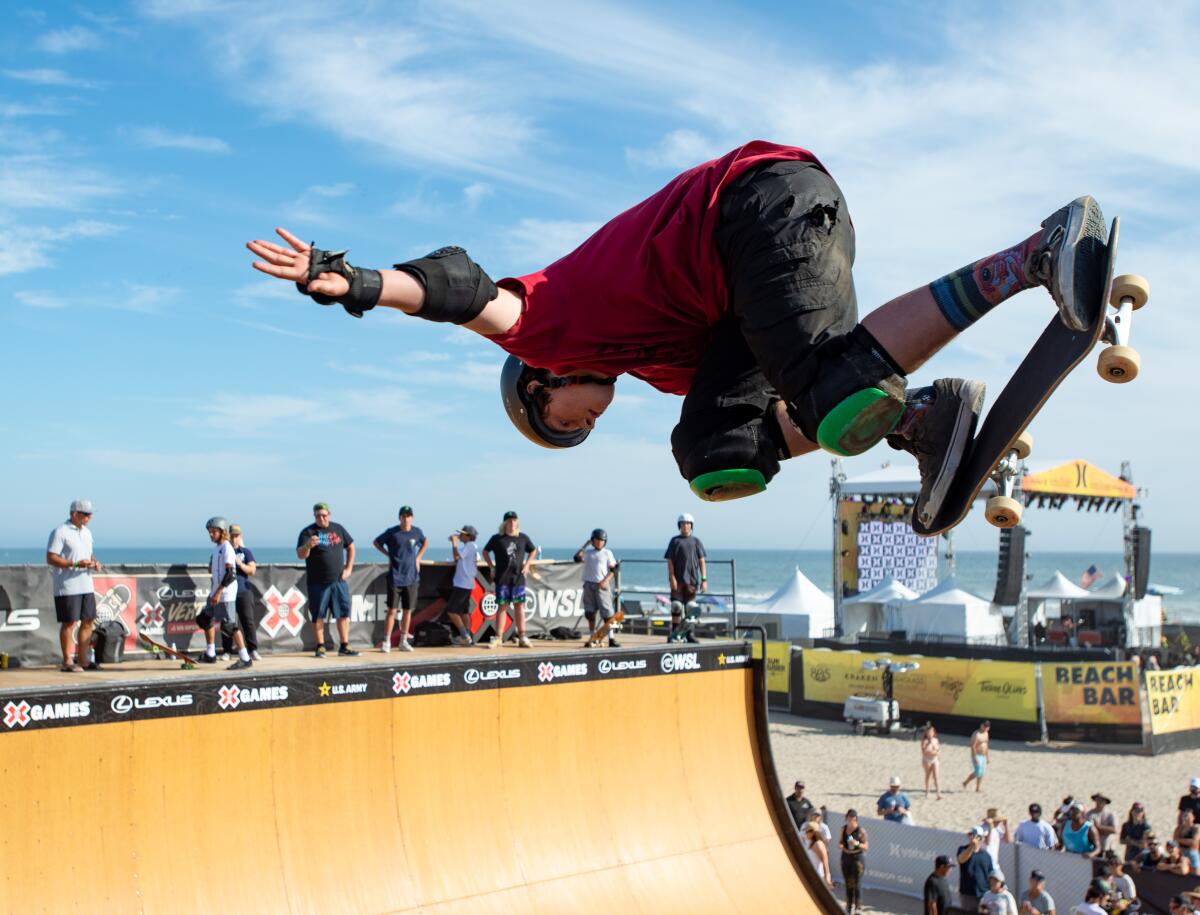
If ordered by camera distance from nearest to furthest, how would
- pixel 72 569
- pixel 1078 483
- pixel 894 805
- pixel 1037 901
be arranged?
pixel 72 569
pixel 1037 901
pixel 894 805
pixel 1078 483

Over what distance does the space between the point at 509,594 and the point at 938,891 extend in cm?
615

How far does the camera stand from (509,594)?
14008mm

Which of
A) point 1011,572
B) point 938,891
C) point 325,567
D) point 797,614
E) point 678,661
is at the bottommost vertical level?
point 938,891

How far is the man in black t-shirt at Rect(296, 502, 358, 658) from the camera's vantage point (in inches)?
484

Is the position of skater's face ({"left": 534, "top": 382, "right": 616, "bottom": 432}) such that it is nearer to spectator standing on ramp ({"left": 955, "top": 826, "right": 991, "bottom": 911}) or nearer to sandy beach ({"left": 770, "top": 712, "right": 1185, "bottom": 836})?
spectator standing on ramp ({"left": 955, "top": 826, "right": 991, "bottom": 911})

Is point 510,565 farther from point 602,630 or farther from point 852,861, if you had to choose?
point 852,861

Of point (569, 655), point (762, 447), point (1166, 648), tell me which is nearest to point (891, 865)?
point (569, 655)

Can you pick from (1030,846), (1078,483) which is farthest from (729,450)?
(1078,483)

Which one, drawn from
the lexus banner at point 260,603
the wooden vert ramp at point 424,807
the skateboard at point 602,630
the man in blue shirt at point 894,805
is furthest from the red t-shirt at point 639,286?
the man in blue shirt at point 894,805

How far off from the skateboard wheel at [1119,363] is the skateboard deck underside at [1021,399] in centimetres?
13

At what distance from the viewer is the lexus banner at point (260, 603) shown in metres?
12.0

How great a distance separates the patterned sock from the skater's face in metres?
1.27

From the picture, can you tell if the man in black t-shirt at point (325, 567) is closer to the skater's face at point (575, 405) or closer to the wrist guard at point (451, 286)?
the skater's face at point (575, 405)

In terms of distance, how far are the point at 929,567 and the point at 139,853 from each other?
114 ft
